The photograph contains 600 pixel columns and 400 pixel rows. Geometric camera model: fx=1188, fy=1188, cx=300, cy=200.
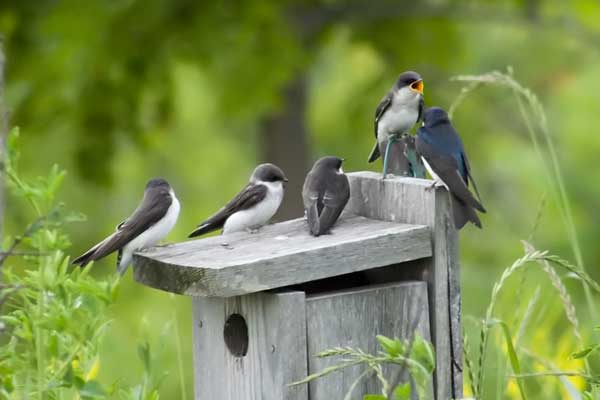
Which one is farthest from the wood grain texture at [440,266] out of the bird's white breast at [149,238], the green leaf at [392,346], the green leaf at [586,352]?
the green leaf at [392,346]

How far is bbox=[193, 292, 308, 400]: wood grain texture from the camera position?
3.02 metres

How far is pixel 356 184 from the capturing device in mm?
3451

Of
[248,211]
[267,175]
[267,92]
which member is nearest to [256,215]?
[248,211]

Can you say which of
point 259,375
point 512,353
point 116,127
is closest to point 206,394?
point 259,375

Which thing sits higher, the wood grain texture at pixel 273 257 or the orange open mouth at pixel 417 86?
the orange open mouth at pixel 417 86

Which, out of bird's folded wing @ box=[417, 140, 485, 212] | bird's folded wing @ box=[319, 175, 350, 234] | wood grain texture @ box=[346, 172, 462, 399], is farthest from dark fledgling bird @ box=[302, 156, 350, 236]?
bird's folded wing @ box=[417, 140, 485, 212]

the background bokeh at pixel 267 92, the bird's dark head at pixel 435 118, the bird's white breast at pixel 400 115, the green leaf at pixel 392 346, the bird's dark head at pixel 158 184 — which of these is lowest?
the green leaf at pixel 392 346

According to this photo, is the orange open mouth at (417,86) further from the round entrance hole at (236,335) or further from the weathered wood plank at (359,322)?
the round entrance hole at (236,335)

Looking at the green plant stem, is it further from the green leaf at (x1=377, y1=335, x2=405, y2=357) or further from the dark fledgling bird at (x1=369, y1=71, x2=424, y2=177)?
the dark fledgling bird at (x1=369, y1=71, x2=424, y2=177)

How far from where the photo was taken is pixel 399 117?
3.79 metres

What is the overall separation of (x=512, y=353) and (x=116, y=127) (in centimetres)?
682

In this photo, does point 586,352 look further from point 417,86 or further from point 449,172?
point 417,86

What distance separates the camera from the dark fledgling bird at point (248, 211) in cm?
351

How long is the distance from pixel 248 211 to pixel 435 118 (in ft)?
2.04
